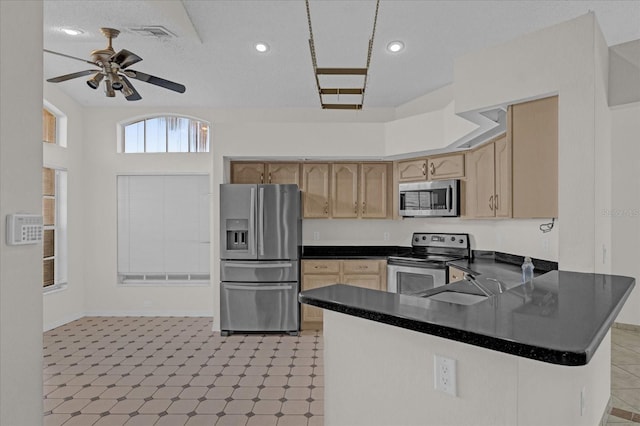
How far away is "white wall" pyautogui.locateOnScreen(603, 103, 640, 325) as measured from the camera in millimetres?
4281

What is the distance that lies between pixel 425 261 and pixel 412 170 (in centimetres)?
117

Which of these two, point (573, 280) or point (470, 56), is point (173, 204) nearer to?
point (470, 56)

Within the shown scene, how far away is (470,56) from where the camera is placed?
2.82 m

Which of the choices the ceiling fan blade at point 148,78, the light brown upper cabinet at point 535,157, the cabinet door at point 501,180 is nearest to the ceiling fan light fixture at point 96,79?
the ceiling fan blade at point 148,78

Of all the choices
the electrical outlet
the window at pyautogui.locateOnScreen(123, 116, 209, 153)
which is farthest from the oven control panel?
the electrical outlet

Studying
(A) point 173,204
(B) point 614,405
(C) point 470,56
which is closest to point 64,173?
(A) point 173,204

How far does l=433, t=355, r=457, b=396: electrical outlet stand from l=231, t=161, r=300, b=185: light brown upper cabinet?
3.89 meters

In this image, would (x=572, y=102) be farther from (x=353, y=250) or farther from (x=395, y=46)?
(x=353, y=250)

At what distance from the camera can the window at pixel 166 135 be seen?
549cm

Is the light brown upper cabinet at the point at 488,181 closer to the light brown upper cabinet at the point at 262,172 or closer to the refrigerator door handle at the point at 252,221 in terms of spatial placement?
the light brown upper cabinet at the point at 262,172

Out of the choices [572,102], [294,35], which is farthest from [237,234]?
[572,102]

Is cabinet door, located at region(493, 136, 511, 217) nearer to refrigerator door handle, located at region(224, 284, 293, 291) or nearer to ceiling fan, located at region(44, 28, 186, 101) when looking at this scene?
refrigerator door handle, located at region(224, 284, 293, 291)

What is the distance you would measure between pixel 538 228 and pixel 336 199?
7.76 ft

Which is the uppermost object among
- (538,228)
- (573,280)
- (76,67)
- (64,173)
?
(76,67)
